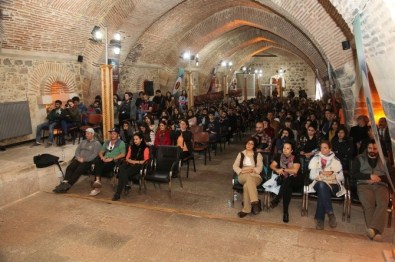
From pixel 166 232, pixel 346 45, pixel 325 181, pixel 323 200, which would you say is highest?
pixel 346 45

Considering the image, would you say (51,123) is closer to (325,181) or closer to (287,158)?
(287,158)

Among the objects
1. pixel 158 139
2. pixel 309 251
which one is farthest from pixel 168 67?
pixel 309 251

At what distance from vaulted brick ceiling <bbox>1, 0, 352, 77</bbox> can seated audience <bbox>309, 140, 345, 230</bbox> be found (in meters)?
3.86

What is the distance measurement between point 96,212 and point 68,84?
6.04 meters

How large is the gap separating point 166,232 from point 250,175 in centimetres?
162

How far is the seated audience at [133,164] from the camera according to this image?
20.2ft

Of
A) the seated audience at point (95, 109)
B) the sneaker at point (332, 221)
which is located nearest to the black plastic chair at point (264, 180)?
the sneaker at point (332, 221)

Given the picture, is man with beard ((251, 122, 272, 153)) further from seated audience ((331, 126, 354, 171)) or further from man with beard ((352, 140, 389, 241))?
man with beard ((352, 140, 389, 241))

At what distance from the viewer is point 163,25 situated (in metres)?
13.9

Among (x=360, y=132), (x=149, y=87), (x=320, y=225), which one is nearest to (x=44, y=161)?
(x=320, y=225)

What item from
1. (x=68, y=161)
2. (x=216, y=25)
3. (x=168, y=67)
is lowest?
(x=68, y=161)

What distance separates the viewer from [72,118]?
29.0ft

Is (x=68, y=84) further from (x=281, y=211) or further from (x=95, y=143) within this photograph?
(x=281, y=211)

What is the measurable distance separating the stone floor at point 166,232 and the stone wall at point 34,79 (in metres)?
3.59
